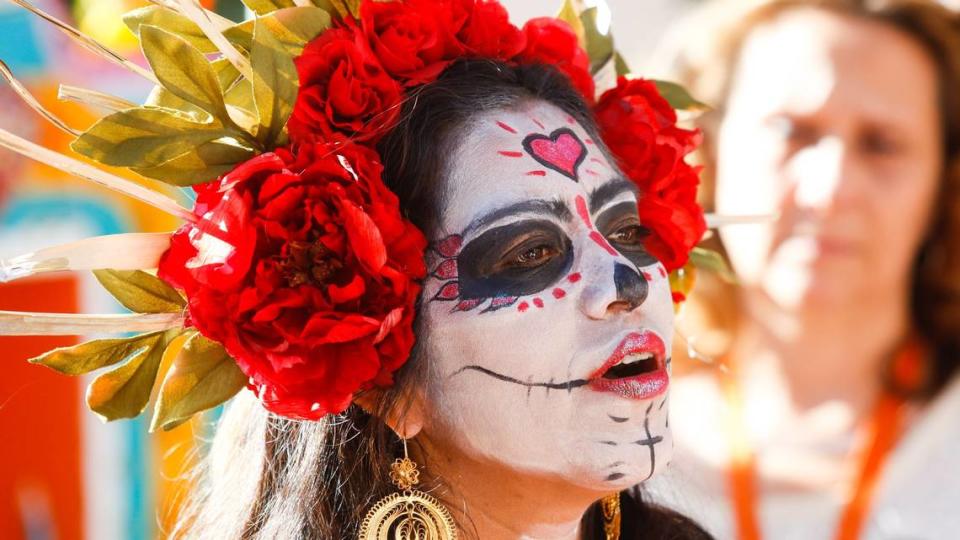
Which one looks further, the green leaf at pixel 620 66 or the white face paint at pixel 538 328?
the green leaf at pixel 620 66

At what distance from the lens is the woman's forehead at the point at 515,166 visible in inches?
84.2

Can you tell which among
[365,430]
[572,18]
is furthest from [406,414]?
[572,18]

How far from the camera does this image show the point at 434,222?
2150 millimetres

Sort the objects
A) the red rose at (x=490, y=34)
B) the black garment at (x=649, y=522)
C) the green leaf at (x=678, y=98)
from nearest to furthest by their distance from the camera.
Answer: the red rose at (x=490, y=34) < the black garment at (x=649, y=522) < the green leaf at (x=678, y=98)

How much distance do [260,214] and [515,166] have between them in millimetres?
481

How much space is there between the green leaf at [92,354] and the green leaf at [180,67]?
44 centimetres

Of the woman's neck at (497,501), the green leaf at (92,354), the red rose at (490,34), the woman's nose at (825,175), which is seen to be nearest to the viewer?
the green leaf at (92,354)

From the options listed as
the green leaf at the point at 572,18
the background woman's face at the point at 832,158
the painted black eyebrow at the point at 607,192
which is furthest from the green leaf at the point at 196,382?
the background woman's face at the point at 832,158

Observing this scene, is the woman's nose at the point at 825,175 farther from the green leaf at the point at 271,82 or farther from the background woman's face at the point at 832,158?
the green leaf at the point at 271,82

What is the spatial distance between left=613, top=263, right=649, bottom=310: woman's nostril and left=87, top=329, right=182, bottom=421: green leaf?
2.68ft

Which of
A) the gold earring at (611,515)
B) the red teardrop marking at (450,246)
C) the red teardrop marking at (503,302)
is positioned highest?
the red teardrop marking at (450,246)

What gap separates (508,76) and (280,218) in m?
0.58

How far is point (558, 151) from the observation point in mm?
2215

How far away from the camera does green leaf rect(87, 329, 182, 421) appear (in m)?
2.09
